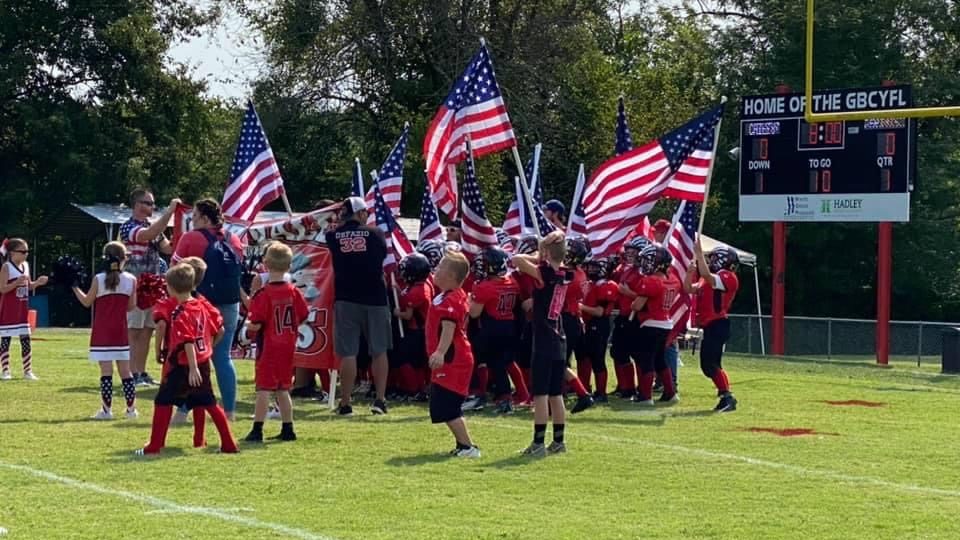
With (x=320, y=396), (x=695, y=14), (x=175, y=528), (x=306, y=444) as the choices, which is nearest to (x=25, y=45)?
(x=695, y=14)

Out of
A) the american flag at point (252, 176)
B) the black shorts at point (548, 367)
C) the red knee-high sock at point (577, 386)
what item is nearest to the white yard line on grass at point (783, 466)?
the black shorts at point (548, 367)

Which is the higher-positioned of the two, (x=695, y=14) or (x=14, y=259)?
(x=695, y=14)

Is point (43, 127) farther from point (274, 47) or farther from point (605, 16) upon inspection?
point (605, 16)

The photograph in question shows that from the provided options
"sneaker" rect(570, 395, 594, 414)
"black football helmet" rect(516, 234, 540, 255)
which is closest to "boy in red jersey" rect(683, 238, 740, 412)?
"sneaker" rect(570, 395, 594, 414)

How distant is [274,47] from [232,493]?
1472 inches

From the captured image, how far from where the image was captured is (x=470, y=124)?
16328mm

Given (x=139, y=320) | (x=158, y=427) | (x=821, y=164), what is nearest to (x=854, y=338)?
(x=821, y=164)

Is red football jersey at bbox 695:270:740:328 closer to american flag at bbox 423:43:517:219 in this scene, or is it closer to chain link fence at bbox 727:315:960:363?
american flag at bbox 423:43:517:219

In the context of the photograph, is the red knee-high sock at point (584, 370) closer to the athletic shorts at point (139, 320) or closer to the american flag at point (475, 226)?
the american flag at point (475, 226)

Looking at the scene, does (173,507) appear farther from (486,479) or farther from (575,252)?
(575,252)

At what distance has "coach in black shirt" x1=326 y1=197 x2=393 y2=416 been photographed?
14.7 metres

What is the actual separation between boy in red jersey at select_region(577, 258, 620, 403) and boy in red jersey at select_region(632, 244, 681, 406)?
0.34 m

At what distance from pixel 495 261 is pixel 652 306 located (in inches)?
107

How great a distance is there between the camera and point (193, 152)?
47.9m
